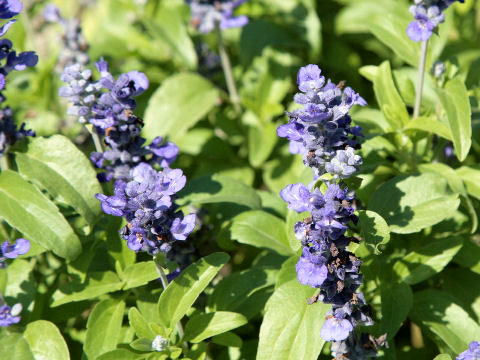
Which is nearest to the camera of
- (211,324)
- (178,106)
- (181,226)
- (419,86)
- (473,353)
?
(473,353)

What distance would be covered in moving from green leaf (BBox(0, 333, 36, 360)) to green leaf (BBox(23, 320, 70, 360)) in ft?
0.10

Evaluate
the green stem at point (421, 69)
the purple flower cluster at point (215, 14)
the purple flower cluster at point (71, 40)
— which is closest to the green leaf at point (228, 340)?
the green stem at point (421, 69)

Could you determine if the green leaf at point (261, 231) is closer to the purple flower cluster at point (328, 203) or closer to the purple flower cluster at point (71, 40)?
the purple flower cluster at point (328, 203)

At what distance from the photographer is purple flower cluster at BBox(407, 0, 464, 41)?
3.81 meters

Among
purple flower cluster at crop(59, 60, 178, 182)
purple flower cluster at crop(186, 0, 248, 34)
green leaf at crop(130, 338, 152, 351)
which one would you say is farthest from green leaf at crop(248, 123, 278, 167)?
green leaf at crop(130, 338, 152, 351)

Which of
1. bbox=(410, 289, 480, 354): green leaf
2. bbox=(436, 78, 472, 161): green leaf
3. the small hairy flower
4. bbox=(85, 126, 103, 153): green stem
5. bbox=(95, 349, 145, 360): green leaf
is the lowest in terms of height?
bbox=(410, 289, 480, 354): green leaf

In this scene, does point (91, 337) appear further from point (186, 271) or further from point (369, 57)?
point (369, 57)

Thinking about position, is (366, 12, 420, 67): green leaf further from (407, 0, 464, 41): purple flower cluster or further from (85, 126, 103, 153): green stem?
(85, 126, 103, 153): green stem

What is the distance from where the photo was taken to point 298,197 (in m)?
2.93

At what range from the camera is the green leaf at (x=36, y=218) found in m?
3.69

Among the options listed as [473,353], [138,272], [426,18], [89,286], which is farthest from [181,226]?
[426,18]

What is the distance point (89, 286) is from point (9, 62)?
1.65 m

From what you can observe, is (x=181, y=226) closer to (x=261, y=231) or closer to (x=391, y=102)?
(x=261, y=231)

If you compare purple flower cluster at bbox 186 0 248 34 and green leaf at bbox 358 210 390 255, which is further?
purple flower cluster at bbox 186 0 248 34
